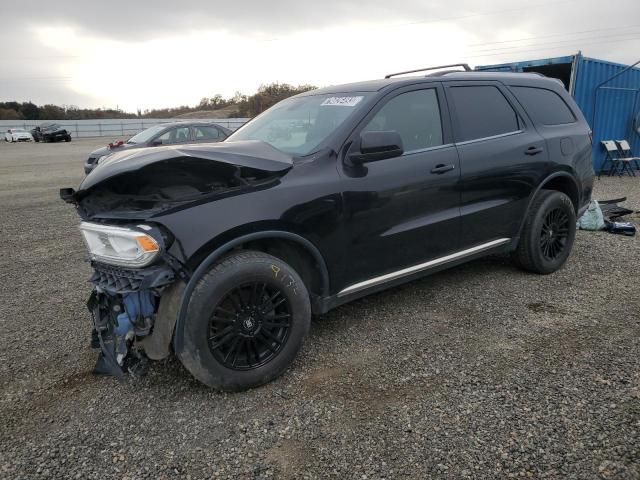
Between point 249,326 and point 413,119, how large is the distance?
6.69 feet

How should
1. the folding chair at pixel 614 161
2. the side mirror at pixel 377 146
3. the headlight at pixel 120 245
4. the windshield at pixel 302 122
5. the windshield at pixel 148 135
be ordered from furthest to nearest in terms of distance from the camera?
1. the folding chair at pixel 614 161
2. the windshield at pixel 148 135
3. the windshield at pixel 302 122
4. the side mirror at pixel 377 146
5. the headlight at pixel 120 245

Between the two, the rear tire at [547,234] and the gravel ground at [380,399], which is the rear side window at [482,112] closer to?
the rear tire at [547,234]

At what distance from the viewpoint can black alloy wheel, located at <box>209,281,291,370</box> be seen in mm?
2711

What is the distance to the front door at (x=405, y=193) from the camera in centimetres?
321

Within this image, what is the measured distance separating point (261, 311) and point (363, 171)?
1.17 m

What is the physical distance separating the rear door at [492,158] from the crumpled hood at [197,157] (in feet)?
5.34

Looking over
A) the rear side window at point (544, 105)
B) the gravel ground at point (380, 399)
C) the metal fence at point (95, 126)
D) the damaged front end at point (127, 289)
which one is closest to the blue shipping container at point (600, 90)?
the rear side window at point (544, 105)

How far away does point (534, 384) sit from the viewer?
2.83 m

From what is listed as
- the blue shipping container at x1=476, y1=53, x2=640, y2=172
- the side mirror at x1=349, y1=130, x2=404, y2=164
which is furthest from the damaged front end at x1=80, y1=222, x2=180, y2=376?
the blue shipping container at x1=476, y1=53, x2=640, y2=172

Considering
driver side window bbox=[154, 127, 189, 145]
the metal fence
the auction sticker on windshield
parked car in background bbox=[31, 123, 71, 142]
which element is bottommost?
the auction sticker on windshield

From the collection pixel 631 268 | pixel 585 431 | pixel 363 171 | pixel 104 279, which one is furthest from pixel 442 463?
pixel 631 268

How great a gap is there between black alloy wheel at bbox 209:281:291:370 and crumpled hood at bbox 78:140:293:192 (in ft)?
2.38

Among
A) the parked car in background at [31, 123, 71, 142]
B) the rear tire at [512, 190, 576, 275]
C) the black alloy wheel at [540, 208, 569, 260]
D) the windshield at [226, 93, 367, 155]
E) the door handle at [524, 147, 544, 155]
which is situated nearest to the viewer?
the windshield at [226, 93, 367, 155]

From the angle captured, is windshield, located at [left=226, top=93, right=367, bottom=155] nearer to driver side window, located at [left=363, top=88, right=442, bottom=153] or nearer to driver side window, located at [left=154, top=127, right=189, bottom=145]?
driver side window, located at [left=363, top=88, right=442, bottom=153]
